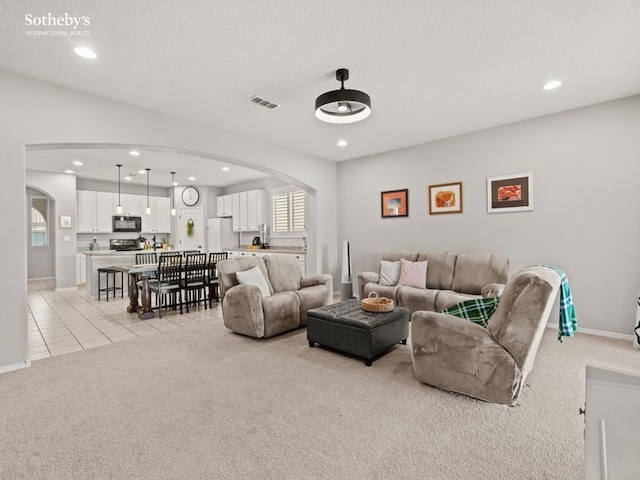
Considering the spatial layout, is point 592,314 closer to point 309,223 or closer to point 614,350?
point 614,350

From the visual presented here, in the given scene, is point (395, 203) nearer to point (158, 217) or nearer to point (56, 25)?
point (56, 25)

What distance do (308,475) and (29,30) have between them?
359 cm

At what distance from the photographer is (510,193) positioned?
174 inches

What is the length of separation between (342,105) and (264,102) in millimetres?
1152

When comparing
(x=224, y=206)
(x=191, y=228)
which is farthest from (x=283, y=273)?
(x=191, y=228)

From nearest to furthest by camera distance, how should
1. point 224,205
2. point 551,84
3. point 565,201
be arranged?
point 551,84, point 565,201, point 224,205

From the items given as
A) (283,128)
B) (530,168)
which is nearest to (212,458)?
(283,128)

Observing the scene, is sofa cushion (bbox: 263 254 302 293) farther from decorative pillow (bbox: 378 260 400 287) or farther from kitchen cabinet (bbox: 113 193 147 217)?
kitchen cabinet (bbox: 113 193 147 217)

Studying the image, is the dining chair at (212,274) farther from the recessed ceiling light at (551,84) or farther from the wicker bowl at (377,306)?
the recessed ceiling light at (551,84)

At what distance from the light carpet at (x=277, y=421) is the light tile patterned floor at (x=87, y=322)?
557 mm

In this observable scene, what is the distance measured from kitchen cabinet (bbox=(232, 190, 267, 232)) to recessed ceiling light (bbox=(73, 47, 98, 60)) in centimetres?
553

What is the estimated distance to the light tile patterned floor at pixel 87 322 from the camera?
3.76 m

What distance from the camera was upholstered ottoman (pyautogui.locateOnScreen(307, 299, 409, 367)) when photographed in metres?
3.00

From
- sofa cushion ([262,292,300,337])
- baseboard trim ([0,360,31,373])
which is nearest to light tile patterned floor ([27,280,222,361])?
baseboard trim ([0,360,31,373])
